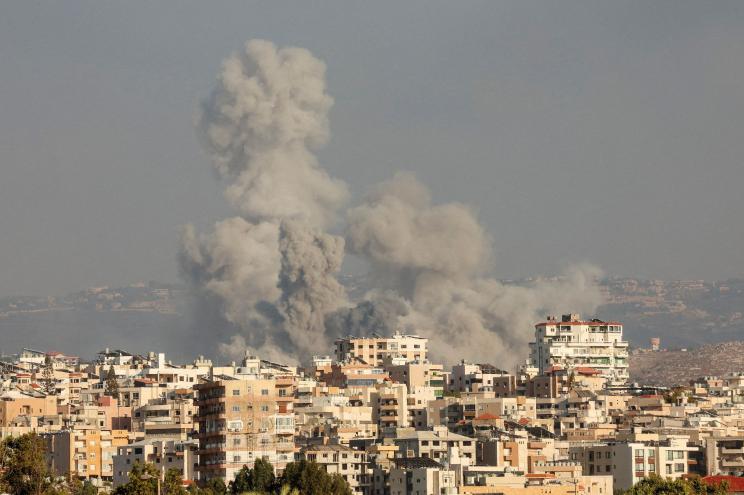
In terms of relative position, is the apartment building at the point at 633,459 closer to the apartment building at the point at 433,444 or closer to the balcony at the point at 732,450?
the balcony at the point at 732,450

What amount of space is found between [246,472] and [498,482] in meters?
11.8

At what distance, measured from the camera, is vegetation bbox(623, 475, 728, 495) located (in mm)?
83000

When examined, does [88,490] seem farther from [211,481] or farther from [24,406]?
[24,406]

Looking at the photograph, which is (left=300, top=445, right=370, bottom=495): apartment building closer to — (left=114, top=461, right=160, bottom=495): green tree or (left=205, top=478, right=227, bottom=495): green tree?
(left=205, top=478, right=227, bottom=495): green tree

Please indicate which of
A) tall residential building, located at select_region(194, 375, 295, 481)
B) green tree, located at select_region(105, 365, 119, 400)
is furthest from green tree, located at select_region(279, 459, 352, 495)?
green tree, located at select_region(105, 365, 119, 400)

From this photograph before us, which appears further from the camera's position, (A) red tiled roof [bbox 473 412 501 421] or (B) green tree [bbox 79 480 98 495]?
(A) red tiled roof [bbox 473 412 501 421]

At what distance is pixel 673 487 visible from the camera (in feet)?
273

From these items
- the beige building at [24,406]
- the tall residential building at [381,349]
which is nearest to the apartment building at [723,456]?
the beige building at [24,406]

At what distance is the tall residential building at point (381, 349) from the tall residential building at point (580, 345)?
982 centimetres

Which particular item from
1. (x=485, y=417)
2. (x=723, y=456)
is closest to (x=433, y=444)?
(x=485, y=417)

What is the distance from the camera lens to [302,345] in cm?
16275

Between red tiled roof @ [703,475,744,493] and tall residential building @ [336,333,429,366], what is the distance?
6289cm

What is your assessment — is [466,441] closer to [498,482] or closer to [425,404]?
[498,482]

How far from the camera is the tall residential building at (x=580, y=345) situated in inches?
6486
